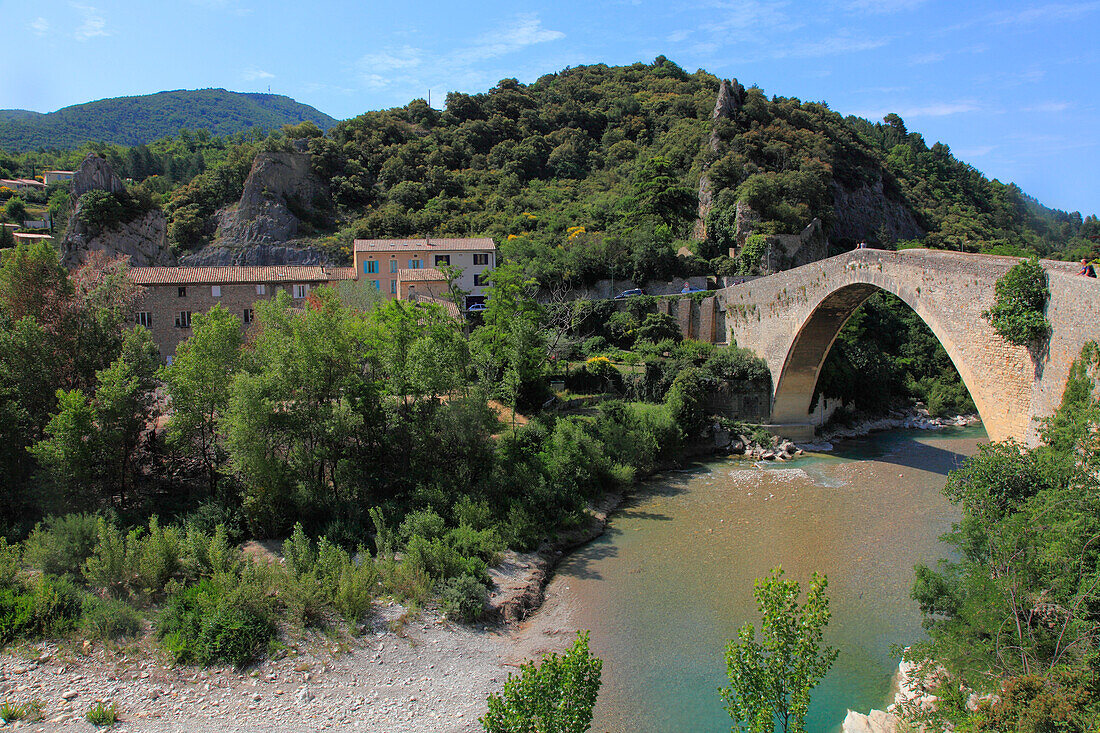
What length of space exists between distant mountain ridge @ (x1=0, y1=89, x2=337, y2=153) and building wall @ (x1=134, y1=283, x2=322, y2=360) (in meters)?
103

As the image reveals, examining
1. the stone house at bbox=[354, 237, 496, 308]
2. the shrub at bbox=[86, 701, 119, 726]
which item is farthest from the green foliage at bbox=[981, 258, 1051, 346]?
the stone house at bbox=[354, 237, 496, 308]

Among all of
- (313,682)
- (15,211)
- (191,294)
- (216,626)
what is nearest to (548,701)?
(313,682)

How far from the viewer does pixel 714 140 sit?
5325 cm

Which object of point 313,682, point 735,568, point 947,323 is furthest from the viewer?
point 735,568

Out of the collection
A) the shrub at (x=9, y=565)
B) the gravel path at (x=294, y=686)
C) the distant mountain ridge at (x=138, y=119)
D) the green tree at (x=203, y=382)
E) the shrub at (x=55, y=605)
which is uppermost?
the distant mountain ridge at (x=138, y=119)

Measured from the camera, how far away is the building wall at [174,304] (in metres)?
33.1

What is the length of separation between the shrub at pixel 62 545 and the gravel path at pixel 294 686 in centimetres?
282

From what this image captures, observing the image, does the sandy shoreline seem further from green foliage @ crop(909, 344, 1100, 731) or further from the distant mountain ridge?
the distant mountain ridge

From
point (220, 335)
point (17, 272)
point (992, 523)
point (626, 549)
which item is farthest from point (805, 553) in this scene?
point (17, 272)

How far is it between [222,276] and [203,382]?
59.4ft

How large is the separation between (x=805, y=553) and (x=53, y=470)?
20172mm

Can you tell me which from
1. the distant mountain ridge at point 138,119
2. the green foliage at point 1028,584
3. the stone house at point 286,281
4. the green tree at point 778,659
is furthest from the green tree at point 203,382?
the distant mountain ridge at point 138,119

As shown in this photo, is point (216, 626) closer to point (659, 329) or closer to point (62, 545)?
point (62, 545)

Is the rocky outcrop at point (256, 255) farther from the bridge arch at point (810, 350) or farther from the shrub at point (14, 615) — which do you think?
the shrub at point (14, 615)
